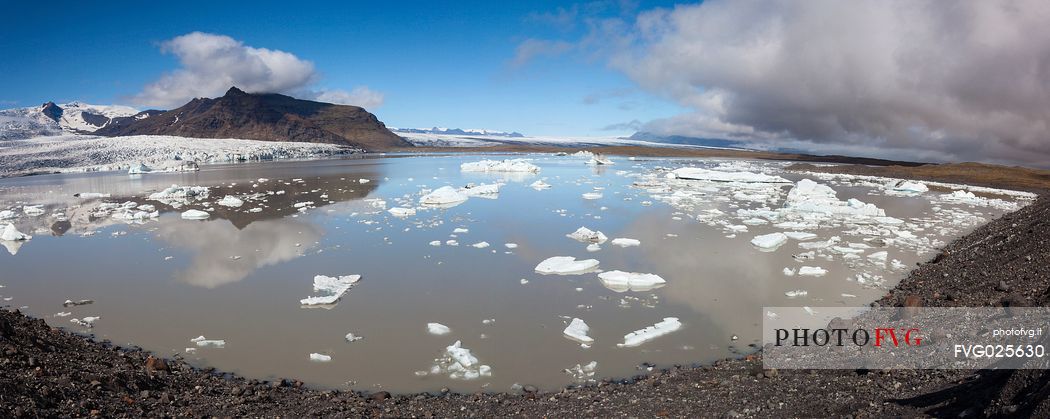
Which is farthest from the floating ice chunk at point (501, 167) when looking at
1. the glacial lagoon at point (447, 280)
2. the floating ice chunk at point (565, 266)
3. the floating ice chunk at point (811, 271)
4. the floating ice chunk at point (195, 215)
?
the floating ice chunk at point (811, 271)

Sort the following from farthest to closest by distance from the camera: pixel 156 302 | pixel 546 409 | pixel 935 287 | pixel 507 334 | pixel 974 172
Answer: pixel 974 172
pixel 156 302
pixel 935 287
pixel 507 334
pixel 546 409

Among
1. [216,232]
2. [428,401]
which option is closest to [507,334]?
[428,401]

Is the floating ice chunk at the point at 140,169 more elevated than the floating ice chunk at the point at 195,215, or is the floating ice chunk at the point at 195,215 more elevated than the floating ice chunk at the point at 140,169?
the floating ice chunk at the point at 140,169

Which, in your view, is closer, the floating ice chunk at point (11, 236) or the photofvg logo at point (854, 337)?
the photofvg logo at point (854, 337)

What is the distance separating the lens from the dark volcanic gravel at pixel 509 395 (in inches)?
147

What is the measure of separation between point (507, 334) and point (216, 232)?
1117 cm

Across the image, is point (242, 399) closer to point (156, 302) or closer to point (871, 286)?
point (156, 302)

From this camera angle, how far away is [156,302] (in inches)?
310

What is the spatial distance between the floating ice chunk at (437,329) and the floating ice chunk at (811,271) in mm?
6868

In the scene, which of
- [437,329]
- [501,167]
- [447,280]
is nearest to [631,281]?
[447,280]

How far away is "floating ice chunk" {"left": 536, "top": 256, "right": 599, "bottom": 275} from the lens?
945 cm

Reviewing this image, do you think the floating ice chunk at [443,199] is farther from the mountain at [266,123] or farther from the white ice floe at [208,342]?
the mountain at [266,123]

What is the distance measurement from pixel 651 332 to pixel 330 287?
5312 millimetres

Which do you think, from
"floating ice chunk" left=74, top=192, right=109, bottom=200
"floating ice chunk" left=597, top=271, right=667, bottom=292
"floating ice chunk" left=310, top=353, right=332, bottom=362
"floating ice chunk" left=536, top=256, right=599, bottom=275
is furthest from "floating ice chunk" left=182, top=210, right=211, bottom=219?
"floating ice chunk" left=597, top=271, right=667, bottom=292
